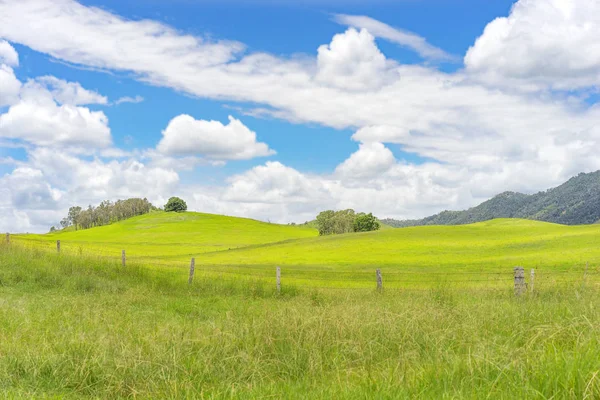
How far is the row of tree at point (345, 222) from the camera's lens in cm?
11838

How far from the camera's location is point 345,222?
126062 mm

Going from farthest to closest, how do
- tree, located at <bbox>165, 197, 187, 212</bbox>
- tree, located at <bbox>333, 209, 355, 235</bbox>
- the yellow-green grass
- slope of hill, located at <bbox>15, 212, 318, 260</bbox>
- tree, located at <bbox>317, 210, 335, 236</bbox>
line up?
tree, located at <bbox>165, 197, 187, 212</bbox> → tree, located at <bbox>317, 210, 335, 236</bbox> → tree, located at <bbox>333, 209, 355, 235</bbox> → slope of hill, located at <bbox>15, 212, 318, 260</bbox> → the yellow-green grass

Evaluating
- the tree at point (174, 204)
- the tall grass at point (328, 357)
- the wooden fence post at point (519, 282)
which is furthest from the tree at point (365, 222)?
the tall grass at point (328, 357)

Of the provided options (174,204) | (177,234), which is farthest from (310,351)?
(174,204)

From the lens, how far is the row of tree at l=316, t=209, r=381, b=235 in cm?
11838

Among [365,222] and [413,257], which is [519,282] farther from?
[365,222]

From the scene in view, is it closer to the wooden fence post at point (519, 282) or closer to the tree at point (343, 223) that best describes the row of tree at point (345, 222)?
the tree at point (343, 223)

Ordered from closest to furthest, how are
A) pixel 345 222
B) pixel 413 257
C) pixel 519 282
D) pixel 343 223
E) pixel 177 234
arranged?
pixel 519 282, pixel 413 257, pixel 177 234, pixel 345 222, pixel 343 223

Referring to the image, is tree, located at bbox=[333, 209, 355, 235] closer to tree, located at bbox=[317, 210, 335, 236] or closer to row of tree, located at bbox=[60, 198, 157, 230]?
tree, located at bbox=[317, 210, 335, 236]

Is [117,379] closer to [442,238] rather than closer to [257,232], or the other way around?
[442,238]

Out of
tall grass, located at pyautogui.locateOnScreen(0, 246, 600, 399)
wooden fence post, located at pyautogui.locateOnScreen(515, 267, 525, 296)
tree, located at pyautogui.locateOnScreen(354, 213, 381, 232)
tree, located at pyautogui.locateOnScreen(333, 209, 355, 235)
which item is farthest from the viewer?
tree, located at pyautogui.locateOnScreen(333, 209, 355, 235)

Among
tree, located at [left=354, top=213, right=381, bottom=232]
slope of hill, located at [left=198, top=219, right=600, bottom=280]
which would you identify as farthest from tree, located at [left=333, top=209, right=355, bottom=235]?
slope of hill, located at [left=198, top=219, right=600, bottom=280]

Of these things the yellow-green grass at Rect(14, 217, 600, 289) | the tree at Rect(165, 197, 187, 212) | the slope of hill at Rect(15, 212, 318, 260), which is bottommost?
the yellow-green grass at Rect(14, 217, 600, 289)

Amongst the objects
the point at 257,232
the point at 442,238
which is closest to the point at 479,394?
the point at 442,238
